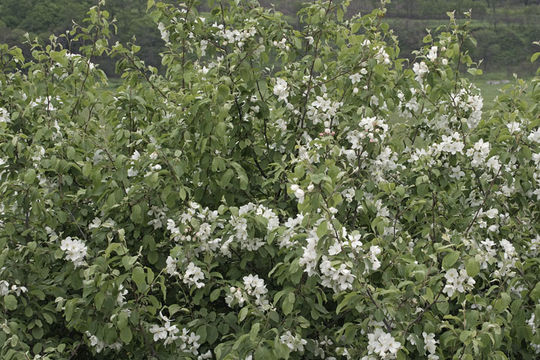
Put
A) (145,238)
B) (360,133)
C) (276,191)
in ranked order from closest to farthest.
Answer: (360,133)
(145,238)
(276,191)

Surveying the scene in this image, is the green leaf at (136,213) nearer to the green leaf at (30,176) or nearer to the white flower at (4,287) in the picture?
the green leaf at (30,176)

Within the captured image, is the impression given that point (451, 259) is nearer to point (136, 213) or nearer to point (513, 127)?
point (513, 127)

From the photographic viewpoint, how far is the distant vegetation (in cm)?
930

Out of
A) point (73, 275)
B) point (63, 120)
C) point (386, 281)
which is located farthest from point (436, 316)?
point (63, 120)

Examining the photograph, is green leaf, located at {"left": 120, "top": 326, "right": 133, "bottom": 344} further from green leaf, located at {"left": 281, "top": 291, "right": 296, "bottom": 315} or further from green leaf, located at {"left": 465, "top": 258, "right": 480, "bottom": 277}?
green leaf, located at {"left": 465, "top": 258, "right": 480, "bottom": 277}

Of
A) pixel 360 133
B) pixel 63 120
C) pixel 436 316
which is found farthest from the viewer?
pixel 63 120

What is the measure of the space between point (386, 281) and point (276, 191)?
1233 millimetres

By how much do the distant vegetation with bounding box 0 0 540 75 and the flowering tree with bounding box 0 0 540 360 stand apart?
0.77 meters

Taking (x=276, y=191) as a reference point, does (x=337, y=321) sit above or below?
below

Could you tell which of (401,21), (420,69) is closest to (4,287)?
(420,69)

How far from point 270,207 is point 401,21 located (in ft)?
55.9

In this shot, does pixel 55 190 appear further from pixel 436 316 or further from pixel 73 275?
pixel 436 316

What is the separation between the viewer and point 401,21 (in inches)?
784

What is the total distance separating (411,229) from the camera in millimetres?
4719
